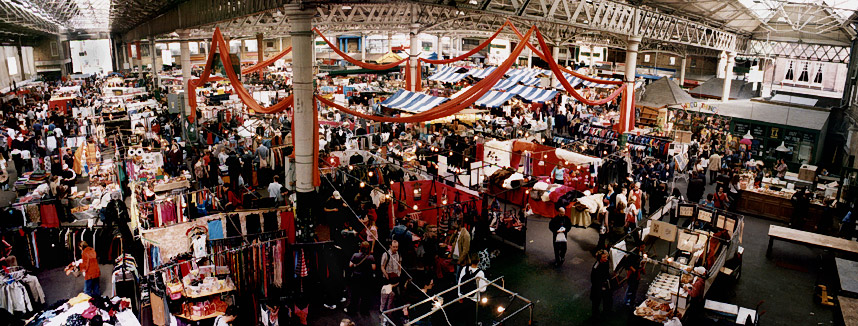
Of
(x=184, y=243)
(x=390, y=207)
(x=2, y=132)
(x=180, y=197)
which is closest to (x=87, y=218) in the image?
(x=180, y=197)

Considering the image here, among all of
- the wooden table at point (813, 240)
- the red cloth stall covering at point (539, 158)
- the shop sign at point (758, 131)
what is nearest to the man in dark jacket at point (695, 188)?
the wooden table at point (813, 240)

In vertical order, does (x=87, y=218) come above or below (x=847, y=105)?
below

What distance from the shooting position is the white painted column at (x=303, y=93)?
33.7ft

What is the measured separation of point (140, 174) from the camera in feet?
44.8

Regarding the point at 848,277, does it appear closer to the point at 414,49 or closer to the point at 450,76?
the point at 414,49

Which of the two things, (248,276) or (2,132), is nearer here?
(248,276)

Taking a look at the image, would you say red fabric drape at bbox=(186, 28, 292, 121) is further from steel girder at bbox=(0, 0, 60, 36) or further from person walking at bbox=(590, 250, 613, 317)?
steel girder at bbox=(0, 0, 60, 36)

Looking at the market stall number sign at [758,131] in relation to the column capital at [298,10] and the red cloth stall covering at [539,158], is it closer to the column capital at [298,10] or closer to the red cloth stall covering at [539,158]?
the red cloth stall covering at [539,158]

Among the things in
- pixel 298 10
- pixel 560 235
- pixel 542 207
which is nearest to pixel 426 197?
pixel 542 207

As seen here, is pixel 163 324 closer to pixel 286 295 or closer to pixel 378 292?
pixel 286 295

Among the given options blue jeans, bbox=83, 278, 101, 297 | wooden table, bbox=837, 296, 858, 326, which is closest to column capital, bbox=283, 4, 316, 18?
blue jeans, bbox=83, 278, 101, 297

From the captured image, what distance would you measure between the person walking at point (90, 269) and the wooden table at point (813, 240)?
14006mm

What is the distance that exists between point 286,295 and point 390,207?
377cm

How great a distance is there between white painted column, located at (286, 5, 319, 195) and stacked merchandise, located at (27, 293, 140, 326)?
4.00 meters
